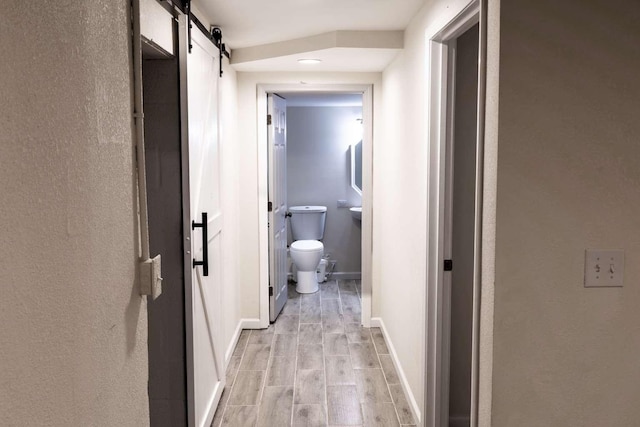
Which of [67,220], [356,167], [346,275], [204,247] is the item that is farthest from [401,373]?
[356,167]

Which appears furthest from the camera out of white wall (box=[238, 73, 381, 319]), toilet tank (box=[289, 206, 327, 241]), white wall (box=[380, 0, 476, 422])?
toilet tank (box=[289, 206, 327, 241])

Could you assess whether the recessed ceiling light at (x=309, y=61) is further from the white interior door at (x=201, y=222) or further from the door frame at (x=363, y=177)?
the white interior door at (x=201, y=222)

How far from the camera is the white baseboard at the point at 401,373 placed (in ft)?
9.59

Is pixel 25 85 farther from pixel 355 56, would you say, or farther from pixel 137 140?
pixel 355 56

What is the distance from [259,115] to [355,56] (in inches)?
41.0

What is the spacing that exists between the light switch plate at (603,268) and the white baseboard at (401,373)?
4.98ft

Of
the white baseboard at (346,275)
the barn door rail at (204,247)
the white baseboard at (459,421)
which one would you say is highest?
the barn door rail at (204,247)

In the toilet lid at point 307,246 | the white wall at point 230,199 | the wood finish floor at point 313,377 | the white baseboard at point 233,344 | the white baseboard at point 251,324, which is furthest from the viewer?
the toilet lid at point 307,246

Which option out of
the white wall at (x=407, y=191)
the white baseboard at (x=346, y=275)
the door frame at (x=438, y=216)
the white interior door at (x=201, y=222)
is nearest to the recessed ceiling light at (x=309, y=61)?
the white wall at (x=407, y=191)

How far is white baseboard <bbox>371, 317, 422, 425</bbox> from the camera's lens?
2.92 metres

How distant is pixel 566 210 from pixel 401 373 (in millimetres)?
2140

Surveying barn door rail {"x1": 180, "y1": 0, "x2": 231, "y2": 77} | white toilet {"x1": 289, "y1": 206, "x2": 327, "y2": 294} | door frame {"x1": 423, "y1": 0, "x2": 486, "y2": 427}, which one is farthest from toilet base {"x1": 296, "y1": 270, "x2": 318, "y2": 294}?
Result: door frame {"x1": 423, "y1": 0, "x2": 486, "y2": 427}

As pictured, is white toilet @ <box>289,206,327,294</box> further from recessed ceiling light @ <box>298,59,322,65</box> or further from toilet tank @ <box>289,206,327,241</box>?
recessed ceiling light @ <box>298,59,322,65</box>

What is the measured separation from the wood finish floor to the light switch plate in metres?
1.67
